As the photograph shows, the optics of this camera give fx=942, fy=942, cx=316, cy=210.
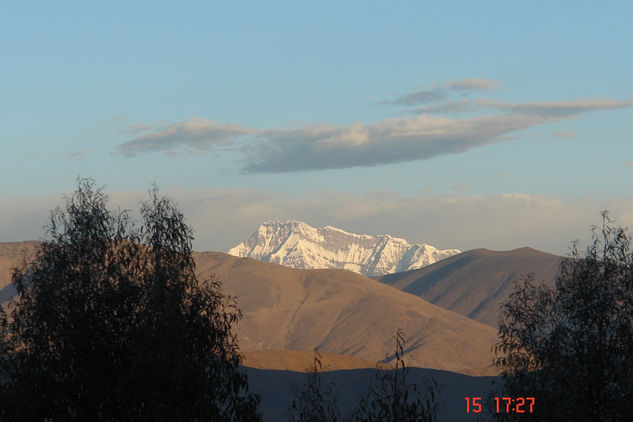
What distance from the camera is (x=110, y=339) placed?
3122 cm

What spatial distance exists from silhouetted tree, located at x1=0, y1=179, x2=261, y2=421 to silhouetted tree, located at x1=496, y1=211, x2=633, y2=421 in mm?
11893

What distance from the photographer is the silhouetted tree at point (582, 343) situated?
35.4 metres

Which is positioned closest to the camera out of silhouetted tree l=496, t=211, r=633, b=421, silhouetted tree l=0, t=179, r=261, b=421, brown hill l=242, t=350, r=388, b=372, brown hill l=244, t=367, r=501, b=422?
silhouetted tree l=0, t=179, r=261, b=421

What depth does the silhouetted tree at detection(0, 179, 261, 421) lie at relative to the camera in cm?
3044

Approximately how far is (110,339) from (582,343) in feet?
58.8

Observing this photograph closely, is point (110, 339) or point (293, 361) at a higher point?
point (110, 339)

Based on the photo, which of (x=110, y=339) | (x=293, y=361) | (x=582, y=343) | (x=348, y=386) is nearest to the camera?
(x=110, y=339)

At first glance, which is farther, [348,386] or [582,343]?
[348,386]

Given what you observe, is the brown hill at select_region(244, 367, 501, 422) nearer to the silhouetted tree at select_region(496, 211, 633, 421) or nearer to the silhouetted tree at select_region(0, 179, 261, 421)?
the silhouetted tree at select_region(496, 211, 633, 421)

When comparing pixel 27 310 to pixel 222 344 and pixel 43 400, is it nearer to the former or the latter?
pixel 43 400
